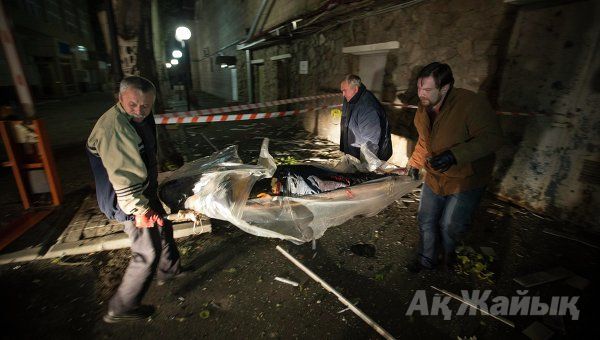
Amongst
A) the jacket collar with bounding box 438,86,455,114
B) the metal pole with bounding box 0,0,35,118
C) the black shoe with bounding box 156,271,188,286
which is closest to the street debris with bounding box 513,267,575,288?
the jacket collar with bounding box 438,86,455,114

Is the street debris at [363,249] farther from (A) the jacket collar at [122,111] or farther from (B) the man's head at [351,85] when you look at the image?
(A) the jacket collar at [122,111]

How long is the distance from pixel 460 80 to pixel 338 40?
376cm

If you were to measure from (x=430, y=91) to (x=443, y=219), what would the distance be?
1.19m

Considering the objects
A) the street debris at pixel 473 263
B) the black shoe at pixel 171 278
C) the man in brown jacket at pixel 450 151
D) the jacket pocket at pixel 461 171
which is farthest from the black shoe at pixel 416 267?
the black shoe at pixel 171 278

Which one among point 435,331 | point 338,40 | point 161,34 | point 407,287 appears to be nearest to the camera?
point 435,331

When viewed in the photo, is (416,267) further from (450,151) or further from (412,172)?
(450,151)

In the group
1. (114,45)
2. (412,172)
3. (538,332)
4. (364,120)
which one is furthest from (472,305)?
(114,45)

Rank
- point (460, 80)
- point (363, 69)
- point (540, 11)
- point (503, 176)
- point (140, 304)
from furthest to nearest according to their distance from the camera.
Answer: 1. point (363, 69)
2. point (460, 80)
3. point (503, 176)
4. point (540, 11)
5. point (140, 304)

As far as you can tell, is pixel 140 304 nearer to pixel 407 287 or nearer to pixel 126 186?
pixel 126 186

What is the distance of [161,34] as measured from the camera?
1220 centimetres

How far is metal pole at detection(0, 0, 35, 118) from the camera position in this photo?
3410 mm

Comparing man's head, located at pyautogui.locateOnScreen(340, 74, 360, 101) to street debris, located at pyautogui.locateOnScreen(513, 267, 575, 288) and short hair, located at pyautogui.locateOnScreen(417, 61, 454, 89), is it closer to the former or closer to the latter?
short hair, located at pyautogui.locateOnScreen(417, 61, 454, 89)

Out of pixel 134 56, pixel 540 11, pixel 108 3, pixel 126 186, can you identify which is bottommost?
pixel 126 186

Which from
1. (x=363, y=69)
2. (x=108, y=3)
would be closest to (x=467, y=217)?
(x=363, y=69)
